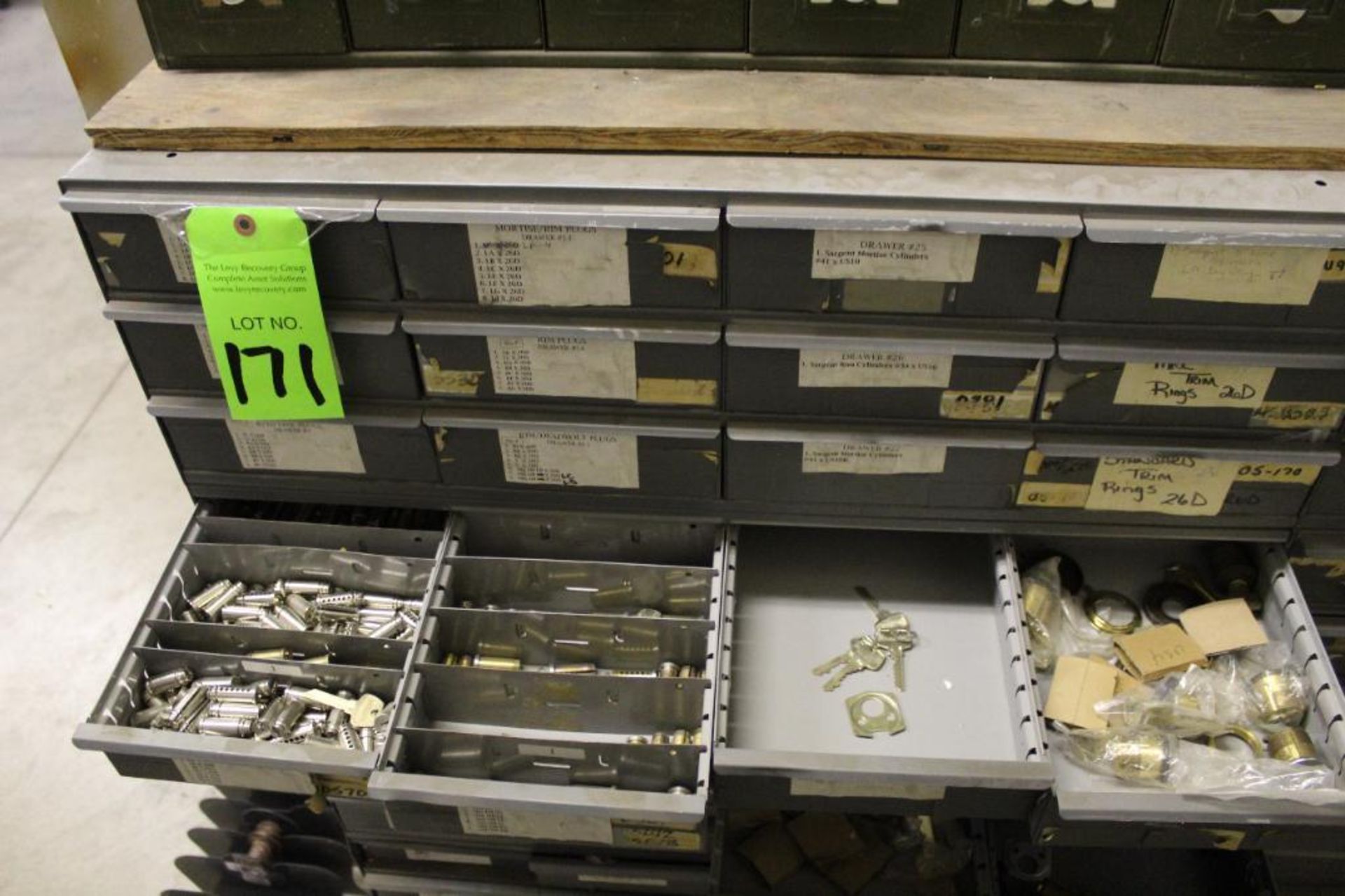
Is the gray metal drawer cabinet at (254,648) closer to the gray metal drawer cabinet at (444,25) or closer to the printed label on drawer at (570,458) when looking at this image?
the printed label on drawer at (570,458)

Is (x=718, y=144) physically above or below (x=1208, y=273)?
above

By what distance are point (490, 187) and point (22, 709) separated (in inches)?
52.0

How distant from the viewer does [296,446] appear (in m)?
1.40

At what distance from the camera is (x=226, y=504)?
1.55m

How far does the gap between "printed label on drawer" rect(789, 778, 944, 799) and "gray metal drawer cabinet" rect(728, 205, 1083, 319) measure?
518 mm

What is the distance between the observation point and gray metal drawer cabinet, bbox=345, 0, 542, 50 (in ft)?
4.12

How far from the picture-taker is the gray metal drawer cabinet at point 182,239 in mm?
1154

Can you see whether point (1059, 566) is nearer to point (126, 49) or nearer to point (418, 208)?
point (418, 208)

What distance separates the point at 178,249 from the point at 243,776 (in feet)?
2.02

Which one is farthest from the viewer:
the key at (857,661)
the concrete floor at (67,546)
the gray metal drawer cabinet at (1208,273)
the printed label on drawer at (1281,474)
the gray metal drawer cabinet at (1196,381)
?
the concrete floor at (67,546)

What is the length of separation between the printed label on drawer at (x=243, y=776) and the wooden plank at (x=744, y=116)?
0.71 metres

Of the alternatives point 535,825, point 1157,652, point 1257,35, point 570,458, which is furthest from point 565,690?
point 1257,35

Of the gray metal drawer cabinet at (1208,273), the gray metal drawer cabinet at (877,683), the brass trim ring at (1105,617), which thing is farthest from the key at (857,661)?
the gray metal drawer cabinet at (1208,273)

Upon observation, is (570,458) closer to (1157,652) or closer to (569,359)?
(569,359)
